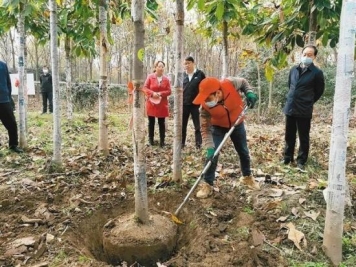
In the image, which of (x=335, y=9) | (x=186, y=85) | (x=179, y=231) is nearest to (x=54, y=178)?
(x=179, y=231)

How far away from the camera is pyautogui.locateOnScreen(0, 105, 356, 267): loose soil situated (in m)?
2.69

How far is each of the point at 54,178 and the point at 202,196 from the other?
1859 mm

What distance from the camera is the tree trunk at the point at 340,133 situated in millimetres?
2307

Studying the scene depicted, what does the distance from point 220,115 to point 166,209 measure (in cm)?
119

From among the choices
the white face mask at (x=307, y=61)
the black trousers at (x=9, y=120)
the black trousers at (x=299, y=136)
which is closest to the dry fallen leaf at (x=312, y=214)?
the black trousers at (x=299, y=136)

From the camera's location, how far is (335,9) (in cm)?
388

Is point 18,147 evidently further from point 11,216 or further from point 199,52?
point 199,52

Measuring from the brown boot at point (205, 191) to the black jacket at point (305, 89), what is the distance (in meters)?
1.67

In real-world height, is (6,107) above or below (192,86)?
below

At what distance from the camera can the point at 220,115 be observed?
364 centimetres

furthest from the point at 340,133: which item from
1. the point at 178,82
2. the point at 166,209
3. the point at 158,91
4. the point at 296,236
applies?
the point at 158,91

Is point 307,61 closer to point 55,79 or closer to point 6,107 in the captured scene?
point 55,79

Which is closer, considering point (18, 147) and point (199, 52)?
point (18, 147)

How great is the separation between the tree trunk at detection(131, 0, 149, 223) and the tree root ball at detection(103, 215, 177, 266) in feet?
0.38
